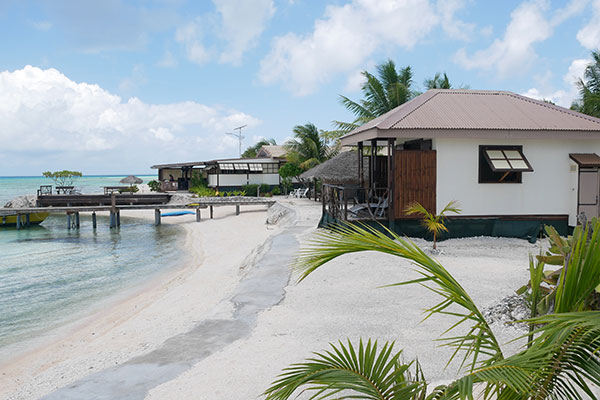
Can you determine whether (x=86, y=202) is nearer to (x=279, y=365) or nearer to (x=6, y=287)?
(x=6, y=287)

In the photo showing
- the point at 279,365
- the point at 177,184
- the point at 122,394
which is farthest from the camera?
the point at 177,184

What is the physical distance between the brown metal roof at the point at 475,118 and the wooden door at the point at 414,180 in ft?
2.22

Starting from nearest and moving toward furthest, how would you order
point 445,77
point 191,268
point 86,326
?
point 86,326 < point 191,268 < point 445,77

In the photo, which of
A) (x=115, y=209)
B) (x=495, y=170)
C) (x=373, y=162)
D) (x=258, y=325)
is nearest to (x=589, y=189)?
(x=495, y=170)

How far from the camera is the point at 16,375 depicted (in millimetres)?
6781

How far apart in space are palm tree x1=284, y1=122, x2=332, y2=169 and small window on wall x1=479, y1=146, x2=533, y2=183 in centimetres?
1873

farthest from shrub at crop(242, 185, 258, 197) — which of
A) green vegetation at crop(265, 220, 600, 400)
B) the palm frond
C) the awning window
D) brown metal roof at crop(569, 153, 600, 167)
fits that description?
the palm frond

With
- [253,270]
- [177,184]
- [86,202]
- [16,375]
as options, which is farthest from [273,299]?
[177,184]

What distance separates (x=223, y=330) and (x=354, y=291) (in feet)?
8.48

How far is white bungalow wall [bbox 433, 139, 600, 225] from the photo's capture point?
12.4 m

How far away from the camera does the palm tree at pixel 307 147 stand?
31153 mm

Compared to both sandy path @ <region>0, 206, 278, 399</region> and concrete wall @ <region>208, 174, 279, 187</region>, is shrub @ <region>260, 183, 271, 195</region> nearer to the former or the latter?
concrete wall @ <region>208, 174, 279, 187</region>

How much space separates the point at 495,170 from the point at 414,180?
210cm

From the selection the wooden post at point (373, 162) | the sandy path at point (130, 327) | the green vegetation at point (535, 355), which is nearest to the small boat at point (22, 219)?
the sandy path at point (130, 327)
